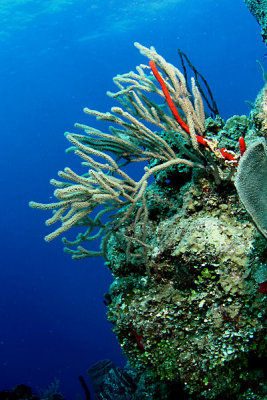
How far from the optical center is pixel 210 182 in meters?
3.21

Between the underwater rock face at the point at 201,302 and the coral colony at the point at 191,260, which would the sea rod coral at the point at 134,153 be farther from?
the underwater rock face at the point at 201,302

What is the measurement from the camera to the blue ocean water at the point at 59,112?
35688 millimetres

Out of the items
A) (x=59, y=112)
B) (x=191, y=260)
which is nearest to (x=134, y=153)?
(x=191, y=260)

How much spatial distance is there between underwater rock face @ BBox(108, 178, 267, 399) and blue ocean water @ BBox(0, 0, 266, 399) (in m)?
27.6

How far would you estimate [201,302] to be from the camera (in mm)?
2912

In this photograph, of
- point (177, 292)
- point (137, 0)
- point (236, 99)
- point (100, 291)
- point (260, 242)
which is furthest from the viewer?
point (236, 99)

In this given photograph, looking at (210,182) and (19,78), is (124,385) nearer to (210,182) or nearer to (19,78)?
(210,182)

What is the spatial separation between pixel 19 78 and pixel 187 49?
46.1 meters

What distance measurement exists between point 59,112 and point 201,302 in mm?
66777

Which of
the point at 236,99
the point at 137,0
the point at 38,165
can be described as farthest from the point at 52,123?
the point at 236,99

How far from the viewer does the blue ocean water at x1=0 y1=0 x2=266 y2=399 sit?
35.7 meters

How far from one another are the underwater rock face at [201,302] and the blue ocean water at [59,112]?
90.6ft

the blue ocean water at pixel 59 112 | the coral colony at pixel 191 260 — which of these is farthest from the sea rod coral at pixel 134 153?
the blue ocean water at pixel 59 112

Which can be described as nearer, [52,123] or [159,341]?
[159,341]
